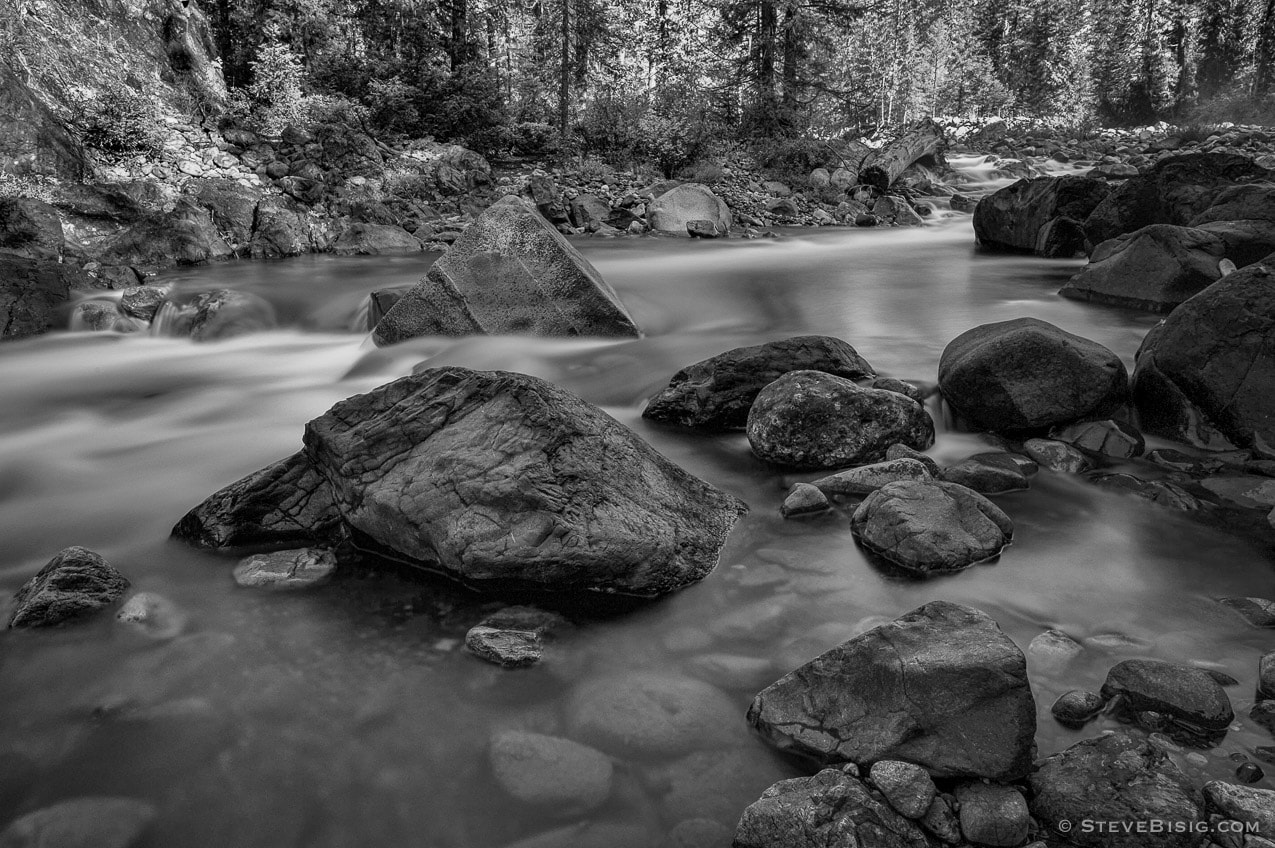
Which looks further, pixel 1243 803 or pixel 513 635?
pixel 513 635

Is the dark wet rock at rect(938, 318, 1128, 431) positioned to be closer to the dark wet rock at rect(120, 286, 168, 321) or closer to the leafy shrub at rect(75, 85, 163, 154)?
the dark wet rock at rect(120, 286, 168, 321)

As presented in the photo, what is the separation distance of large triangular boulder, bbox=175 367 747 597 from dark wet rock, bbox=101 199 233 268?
35.1 feet

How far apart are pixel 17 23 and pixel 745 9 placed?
17.8 m

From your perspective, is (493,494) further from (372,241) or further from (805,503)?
(372,241)

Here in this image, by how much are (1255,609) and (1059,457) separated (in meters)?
1.59

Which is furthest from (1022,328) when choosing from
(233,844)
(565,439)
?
(233,844)

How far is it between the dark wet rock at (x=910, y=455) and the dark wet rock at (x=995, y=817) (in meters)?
2.48

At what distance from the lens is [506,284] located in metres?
7.15

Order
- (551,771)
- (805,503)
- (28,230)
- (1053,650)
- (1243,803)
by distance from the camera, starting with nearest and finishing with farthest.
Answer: (1243,803), (551,771), (1053,650), (805,503), (28,230)

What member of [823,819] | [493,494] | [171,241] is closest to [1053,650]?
[823,819]

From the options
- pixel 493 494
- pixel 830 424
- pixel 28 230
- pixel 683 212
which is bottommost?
pixel 830 424

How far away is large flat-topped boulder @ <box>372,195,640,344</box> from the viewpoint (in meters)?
7.05

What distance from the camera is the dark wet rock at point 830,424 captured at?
15.9 feet

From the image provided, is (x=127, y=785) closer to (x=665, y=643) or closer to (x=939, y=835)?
(x=665, y=643)
